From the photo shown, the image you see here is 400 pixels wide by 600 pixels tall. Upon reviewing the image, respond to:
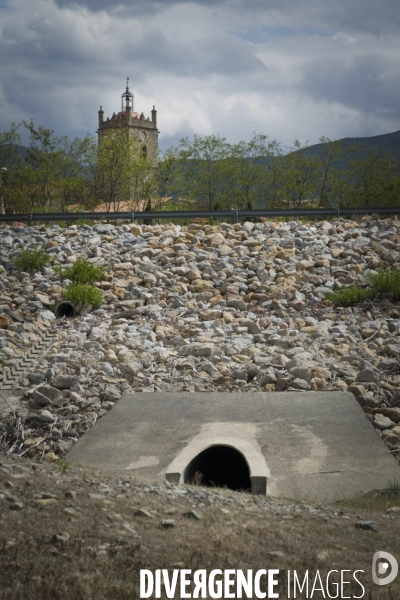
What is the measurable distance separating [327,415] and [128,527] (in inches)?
138

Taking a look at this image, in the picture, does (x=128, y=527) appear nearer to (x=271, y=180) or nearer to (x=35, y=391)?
(x=35, y=391)

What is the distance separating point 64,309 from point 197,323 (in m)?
3.00

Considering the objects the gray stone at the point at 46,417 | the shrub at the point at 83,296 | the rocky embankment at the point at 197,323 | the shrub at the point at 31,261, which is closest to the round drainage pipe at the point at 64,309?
the shrub at the point at 83,296

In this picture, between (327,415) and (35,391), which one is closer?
(327,415)

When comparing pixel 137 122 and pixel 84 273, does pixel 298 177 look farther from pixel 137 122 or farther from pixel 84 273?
pixel 137 122

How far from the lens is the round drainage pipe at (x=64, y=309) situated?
12.0 meters

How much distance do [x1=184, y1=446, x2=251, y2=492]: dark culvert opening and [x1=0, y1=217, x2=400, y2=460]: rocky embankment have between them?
154 cm

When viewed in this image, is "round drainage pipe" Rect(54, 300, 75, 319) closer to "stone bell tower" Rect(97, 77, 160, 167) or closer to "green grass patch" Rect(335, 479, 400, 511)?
"green grass patch" Rect(335, 479, 400, 511)

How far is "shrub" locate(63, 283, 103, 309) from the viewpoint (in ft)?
39.2

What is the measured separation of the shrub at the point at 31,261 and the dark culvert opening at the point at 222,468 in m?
8.49

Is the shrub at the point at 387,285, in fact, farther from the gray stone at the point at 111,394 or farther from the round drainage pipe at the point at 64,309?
the gray stone at the point at 111,394

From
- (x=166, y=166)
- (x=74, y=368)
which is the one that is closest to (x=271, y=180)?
(x=166, y=166)

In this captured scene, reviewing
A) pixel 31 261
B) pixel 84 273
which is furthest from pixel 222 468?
pixel 31 261

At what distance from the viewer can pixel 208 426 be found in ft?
22.2
